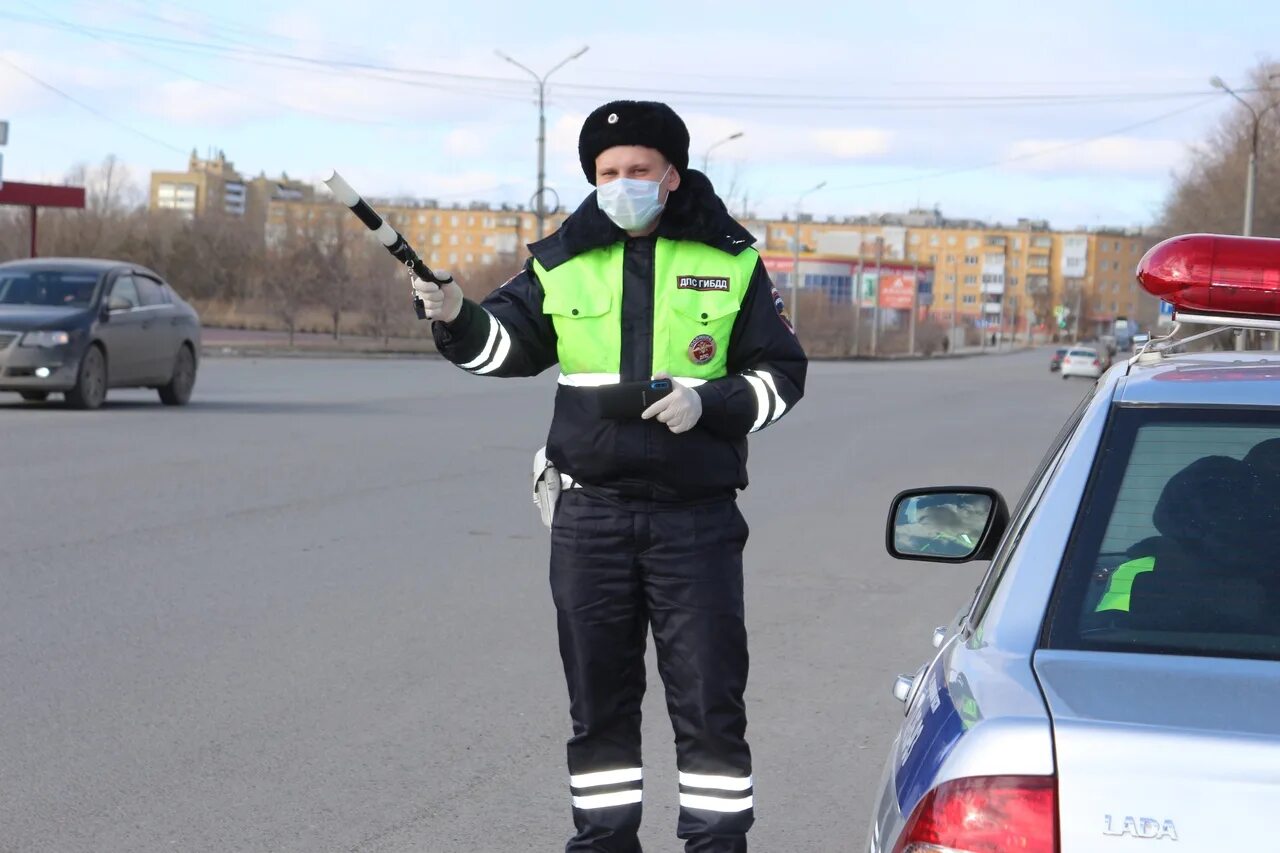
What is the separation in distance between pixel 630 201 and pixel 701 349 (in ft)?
1.24

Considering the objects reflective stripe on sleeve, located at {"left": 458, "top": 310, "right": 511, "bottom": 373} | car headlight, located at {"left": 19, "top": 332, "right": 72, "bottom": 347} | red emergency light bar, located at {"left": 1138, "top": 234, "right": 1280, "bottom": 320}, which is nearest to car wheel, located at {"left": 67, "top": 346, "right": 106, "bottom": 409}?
car headlight, located at {"left": 19, "top": 332, "right": 72, "bottom": 347}

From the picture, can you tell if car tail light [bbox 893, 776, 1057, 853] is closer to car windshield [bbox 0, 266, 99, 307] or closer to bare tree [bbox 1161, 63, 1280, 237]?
car windshield [bbox 0, 266, 99, 307]

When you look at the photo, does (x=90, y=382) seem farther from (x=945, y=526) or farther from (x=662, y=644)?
(x=945, y=526)

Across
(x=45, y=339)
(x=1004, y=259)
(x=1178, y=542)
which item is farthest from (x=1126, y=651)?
(x=1004, y=259)

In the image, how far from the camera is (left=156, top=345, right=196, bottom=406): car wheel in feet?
62.5

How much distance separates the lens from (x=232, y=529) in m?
9.80

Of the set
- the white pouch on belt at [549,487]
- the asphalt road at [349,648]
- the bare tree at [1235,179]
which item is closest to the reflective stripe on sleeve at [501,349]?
the white pouch on belt at [549,487]

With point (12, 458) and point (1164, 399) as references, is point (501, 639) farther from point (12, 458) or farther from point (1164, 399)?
point (12, 458)

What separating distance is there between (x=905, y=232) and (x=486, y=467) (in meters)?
165

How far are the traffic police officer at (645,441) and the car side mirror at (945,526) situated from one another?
448 millimetres

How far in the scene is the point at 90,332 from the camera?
17.2 m

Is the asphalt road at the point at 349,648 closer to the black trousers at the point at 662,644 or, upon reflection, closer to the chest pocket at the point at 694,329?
the black trousers at the point at 662,644

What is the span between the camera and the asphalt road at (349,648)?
4730 millimetres

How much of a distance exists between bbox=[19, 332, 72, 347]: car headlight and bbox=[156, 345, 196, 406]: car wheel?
2049 mm
